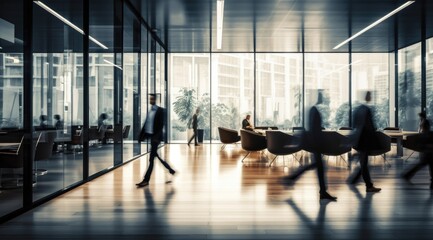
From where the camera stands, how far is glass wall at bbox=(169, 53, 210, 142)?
14.9 meters

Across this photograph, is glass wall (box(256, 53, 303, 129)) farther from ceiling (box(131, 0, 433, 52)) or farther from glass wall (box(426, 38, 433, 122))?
glass wall (box(426, 38, 433, 122))

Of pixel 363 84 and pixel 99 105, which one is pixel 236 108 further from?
pixel 99 105

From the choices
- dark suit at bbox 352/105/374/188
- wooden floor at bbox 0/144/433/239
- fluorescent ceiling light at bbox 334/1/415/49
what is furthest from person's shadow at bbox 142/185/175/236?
fluorescent ceiling light at bbox 334/1/415/49

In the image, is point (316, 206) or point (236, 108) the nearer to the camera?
point (316, 206)

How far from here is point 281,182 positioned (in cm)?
615

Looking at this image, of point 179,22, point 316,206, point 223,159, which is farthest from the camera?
point 179,22

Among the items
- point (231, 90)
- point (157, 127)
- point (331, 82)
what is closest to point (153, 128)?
point (157, 127)

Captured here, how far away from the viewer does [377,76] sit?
14914 millimetres

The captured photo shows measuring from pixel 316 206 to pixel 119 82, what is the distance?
5521 millimetres

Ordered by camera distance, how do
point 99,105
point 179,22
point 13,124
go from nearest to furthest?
point 13,124
point 99,105
point 179,22

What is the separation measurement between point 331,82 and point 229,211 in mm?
11802

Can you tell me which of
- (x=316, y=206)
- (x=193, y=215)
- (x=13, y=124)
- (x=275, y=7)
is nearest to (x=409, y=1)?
(x=275, y=7)

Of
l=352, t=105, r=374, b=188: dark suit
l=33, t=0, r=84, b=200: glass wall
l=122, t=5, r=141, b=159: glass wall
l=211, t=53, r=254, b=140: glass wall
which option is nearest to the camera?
l=352, t=105, r=374, b=188: dark suit

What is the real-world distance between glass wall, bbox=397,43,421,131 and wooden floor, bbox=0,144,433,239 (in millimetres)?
7442
